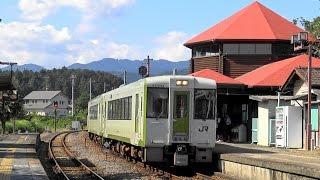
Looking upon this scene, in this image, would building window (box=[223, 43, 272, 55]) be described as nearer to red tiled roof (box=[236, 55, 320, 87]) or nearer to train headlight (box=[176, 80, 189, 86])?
red tiled roof (box=[236, 55, 320, 87])

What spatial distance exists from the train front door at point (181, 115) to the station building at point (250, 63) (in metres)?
10.2

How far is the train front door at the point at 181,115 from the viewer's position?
61.7 ft

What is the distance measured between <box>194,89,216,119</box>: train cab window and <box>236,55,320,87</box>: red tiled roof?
14.4 meters

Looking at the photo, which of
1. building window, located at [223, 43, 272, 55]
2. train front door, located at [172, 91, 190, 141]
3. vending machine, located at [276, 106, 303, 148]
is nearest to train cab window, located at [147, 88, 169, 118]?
train front door, located at [172, 91, 190, 141]

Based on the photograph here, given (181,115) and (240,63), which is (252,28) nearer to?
(240,63)

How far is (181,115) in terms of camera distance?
18875 millimetres

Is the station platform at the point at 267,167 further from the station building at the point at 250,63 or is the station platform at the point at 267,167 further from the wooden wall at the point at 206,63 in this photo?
the wooden wall at the point at 206,63

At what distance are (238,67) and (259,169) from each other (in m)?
25.8

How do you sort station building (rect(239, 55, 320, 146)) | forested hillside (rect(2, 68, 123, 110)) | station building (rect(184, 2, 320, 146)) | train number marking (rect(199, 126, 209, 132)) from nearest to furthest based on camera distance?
train number marking (rect(199, 126, 209, 132)) < station building (rect(239, 55, 320, 146)) < station building (rect(184, 2, 320, 146)) < forested hillside (rect(2, 68, 123, 110))

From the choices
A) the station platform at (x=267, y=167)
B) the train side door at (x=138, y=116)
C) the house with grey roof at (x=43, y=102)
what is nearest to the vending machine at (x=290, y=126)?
the station platform at (x=267, y=167)

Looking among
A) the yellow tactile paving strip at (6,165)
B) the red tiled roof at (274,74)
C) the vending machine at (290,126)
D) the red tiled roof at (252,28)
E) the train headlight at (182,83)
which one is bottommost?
the yellow tactile paving strip at (6,165)

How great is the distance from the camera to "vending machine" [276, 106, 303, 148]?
26734mm

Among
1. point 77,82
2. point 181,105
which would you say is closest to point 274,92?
point 181,105

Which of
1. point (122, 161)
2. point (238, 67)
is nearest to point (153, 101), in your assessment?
point (122, 161)
